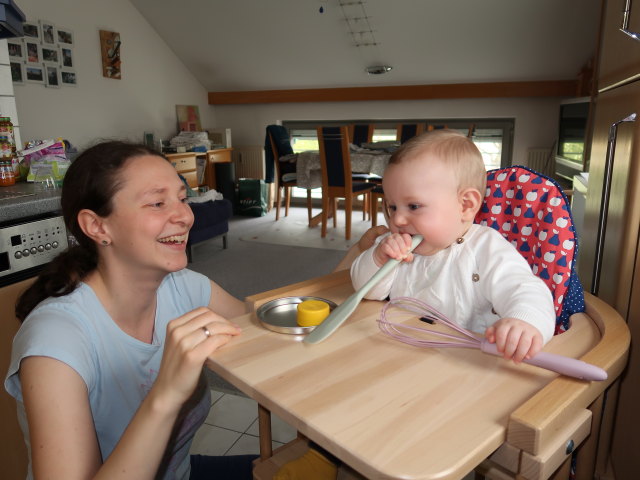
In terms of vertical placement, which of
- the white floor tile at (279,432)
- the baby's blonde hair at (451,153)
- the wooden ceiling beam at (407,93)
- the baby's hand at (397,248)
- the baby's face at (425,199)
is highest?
the wooden ceiling beam at (407,93)

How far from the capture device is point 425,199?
91 centimetres

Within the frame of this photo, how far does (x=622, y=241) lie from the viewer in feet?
2.99

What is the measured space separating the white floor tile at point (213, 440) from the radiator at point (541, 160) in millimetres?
4469

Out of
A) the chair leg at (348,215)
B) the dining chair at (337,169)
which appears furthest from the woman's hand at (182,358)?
the chair leg at (348,215)

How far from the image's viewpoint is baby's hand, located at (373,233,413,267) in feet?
2.82

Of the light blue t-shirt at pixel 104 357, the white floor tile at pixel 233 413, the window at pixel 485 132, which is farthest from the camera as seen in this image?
the window at pixel 485 132

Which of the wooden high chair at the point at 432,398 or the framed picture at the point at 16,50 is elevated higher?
the framed picture at the point at 16,50

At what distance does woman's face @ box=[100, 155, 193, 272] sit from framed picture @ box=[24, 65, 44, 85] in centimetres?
405

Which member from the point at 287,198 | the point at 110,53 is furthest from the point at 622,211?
the point at 110,53

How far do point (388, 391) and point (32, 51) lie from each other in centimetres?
478

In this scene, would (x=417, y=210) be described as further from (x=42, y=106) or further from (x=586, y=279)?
(x=42, y=106)

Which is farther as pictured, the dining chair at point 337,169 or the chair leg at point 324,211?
the chair leg at point 324,211

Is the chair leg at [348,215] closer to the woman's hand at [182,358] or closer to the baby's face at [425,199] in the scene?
the baby's face at [425,199]

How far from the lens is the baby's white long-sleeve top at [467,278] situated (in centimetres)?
87
